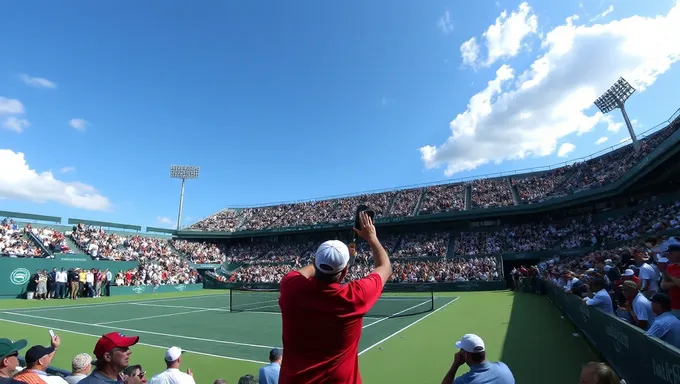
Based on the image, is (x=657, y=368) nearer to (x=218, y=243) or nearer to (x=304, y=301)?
(x=304, y=301)

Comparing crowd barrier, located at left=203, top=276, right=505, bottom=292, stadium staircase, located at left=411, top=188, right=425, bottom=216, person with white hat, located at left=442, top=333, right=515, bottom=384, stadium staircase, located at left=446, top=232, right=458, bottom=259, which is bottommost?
crowd barrier, located at left=203, top=276, right=505, bottom=292

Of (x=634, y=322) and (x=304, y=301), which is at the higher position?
(x=304, y=301)

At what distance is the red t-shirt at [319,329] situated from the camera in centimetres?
191

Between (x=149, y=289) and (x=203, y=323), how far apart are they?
1970 centimetres

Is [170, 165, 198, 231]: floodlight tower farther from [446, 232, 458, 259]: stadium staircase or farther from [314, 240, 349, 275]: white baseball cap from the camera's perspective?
[314, 240, 349, 275]: white baseball cap

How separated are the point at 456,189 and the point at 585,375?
4322 cm

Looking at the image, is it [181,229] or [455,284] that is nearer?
[455,284]

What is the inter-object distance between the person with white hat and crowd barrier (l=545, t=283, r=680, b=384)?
1.72 meters

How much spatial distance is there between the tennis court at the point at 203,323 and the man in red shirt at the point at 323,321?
8451 millimetres

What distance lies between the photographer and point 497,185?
137ft

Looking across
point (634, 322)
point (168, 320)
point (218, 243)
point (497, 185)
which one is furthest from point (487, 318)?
point (218, 243)

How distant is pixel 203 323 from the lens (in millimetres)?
15641

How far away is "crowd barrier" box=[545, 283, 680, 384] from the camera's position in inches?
153

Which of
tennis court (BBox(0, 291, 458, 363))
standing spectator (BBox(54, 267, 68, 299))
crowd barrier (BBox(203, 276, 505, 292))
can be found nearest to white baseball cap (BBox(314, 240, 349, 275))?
tennis court (BBox(0, 291, 458, 363))
